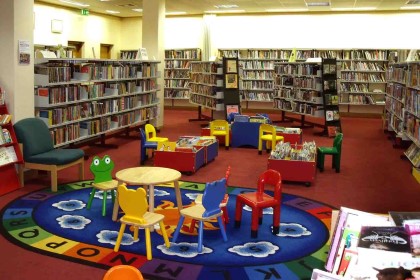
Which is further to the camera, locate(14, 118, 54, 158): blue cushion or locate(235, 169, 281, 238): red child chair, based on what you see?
locate(14, 118, 54, 158): blue cushion

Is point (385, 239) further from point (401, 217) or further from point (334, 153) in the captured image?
point (334, 153)

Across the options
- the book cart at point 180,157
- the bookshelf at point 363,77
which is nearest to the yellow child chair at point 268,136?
the book cart at point 180,157

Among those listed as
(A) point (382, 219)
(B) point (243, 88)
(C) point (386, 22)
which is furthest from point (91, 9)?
(A) point (382, 219)

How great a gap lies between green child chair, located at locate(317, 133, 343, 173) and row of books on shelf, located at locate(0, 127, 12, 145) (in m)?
4.99

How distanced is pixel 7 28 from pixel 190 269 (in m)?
4.58

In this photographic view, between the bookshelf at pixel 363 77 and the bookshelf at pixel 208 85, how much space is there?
4916 mm

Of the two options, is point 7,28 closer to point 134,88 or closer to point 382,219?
point 134,88

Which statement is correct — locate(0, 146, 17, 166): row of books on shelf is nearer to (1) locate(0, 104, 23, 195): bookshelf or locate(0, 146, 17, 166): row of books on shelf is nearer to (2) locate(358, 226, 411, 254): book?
(1) locate(0, 104, 23, 195): bookshelf

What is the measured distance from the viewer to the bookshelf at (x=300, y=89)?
12680 millimetres

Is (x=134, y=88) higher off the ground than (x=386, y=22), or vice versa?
(x=386, y=22)

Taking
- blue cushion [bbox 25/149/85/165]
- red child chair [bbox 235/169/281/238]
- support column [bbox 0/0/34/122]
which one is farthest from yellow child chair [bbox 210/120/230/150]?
red child chair [bbox 235/169/281/238]

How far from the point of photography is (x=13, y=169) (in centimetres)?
655

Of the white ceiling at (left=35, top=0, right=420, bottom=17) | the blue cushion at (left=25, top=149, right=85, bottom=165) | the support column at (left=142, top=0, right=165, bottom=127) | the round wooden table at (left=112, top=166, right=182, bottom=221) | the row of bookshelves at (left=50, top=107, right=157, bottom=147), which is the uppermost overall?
the white ceiling at (left=35, top=0, right=420, bottom=17)

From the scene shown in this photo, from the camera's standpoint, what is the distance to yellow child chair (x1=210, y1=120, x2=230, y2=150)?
10.1 metres
